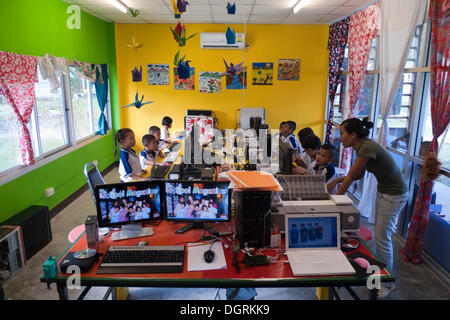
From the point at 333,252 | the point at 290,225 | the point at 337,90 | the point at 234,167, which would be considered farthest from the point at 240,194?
the point at 337,90

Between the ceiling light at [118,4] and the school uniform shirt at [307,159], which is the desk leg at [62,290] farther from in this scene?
the ceiling light at [118,4]

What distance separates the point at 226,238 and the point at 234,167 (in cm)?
150

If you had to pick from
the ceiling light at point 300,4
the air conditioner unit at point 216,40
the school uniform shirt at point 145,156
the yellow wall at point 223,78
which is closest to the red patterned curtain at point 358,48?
the ceiling light at point 300,4

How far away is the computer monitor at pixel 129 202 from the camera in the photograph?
93.7 inches

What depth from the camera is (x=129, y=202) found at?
244cm

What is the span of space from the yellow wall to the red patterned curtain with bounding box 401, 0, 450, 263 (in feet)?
12.4

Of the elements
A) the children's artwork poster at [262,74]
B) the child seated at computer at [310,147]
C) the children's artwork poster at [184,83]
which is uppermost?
the children's artwork poster at [262,74]

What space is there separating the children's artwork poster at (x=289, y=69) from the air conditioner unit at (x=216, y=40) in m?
0.94

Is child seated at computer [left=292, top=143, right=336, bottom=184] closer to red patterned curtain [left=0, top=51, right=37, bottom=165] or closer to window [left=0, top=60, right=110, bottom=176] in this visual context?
red patterned curtain [left=0, top=51, right=37, bottom=165]

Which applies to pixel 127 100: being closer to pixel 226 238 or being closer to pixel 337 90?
pixel 337 90

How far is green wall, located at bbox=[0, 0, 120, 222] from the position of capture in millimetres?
3770

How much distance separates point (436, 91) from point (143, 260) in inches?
125

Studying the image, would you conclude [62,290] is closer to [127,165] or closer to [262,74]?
[127,165]

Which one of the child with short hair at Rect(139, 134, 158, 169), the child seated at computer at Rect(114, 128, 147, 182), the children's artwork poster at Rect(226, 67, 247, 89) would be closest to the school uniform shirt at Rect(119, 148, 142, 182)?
the child seated at computer at Rect(114, 128, 147, 182)
